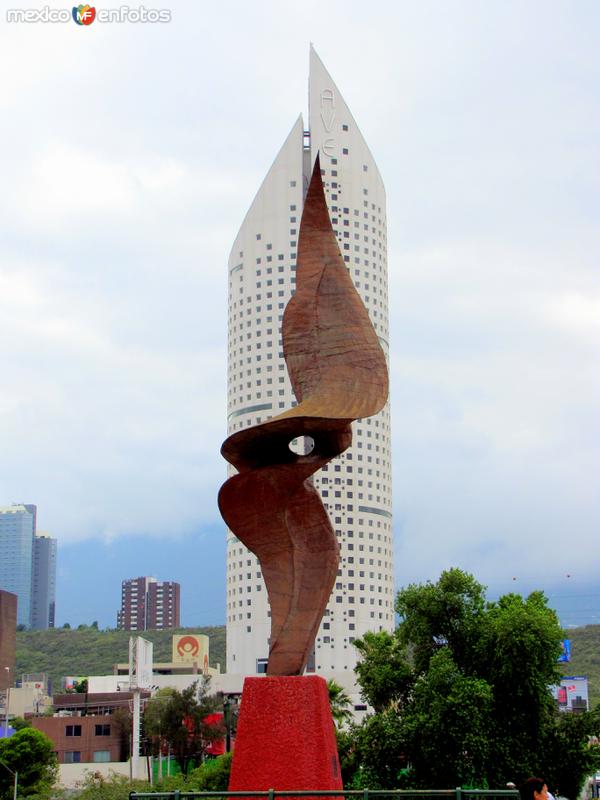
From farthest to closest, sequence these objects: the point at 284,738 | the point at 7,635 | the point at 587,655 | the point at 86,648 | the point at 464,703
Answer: the point at 86,648 < the point at 587,655 < the point at 7,635 < the point at 464,703 < the point at 284,738

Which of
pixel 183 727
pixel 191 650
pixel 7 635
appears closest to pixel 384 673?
pixel 183 727

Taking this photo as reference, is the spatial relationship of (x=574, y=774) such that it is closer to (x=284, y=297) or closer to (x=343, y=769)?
(x=343, y=769)

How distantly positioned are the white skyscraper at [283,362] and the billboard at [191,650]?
308 centimetres

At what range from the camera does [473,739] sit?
26.8m

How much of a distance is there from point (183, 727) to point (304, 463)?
1292 inches

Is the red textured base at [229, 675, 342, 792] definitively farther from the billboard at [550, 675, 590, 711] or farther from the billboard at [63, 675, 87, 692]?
the billboard at [63, 675, 87, 692]

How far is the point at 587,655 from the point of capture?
307 ft

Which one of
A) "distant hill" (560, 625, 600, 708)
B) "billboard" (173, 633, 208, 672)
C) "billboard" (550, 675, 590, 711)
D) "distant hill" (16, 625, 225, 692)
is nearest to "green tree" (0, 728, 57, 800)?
"billboard" (550, 675, 590, 711)

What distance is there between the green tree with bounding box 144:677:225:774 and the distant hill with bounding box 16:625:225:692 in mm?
63148

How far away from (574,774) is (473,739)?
12.3ft

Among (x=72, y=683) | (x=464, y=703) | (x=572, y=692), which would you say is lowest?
(x=464, y=703)

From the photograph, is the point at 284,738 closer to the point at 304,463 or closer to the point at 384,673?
the point at 304,463

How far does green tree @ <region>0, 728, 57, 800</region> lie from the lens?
3888 cm

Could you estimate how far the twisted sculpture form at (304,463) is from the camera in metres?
19.1
